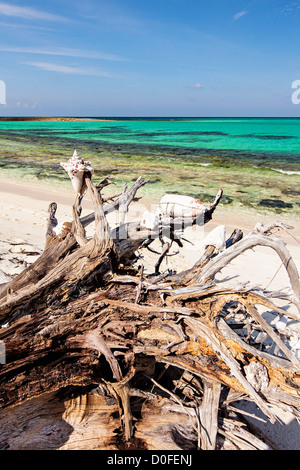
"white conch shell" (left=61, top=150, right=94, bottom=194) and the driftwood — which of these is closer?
the driftwood

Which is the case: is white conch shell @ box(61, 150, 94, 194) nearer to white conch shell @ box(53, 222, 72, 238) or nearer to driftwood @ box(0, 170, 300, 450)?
driftwood @ box(0, 170, 300, 450)

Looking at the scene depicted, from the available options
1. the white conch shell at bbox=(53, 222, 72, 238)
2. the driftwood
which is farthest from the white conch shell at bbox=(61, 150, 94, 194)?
the white conch shell at bbox=(53, 222, 72, 238)

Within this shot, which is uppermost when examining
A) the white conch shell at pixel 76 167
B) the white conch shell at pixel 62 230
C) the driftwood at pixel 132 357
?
the white conch shell at pixel 76 167

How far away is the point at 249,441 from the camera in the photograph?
2.39 metres

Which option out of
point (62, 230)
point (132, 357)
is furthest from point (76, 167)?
point (132, 357)

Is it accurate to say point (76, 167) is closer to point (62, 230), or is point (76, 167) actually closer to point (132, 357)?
point (62, 230)

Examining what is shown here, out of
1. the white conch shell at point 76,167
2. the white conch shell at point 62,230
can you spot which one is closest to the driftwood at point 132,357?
the white conch shell at point 76,167

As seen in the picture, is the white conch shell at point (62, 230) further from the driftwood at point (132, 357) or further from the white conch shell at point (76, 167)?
the white conch shell at point (76, 167)

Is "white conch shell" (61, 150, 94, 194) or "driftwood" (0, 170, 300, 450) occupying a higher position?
"white conch shell" (61, 150, 94, 194)

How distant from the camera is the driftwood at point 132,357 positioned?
2.44m

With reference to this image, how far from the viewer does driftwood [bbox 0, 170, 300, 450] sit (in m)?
2.44
